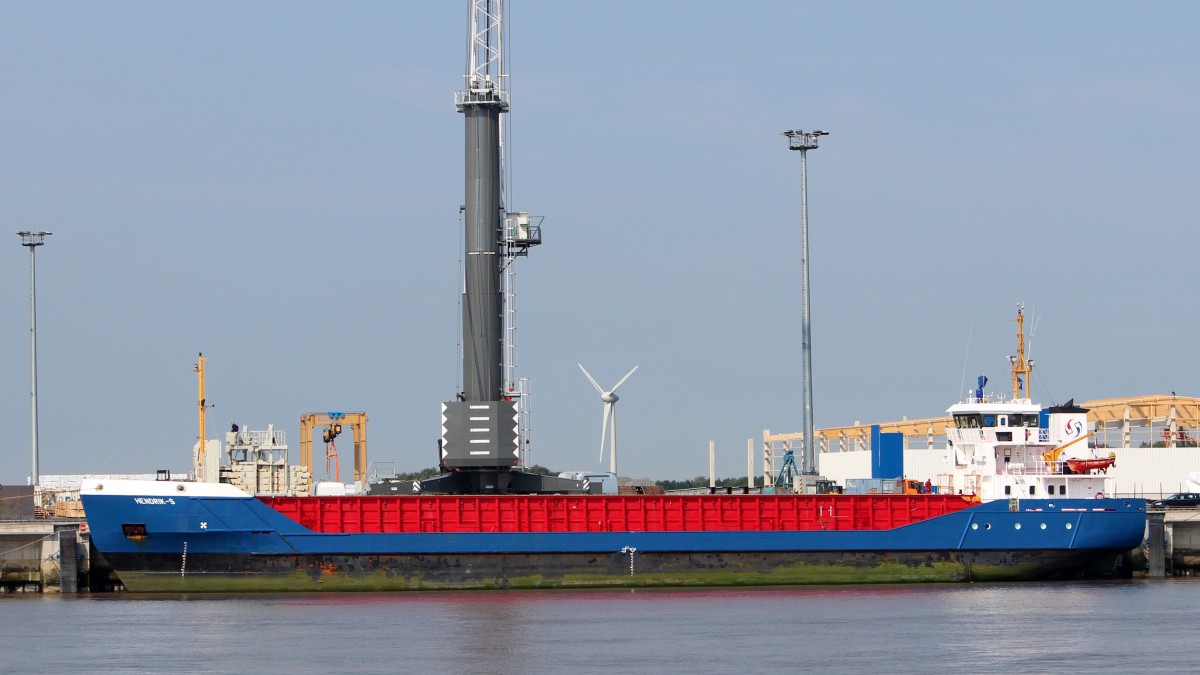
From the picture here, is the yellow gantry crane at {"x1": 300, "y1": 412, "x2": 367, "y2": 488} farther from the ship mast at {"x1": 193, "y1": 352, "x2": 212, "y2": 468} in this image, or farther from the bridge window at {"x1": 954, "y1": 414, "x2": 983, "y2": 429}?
the bridge window at {"x1": 954, "y1": 414, "x2": 983, "y2": 429}

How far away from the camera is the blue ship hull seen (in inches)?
2130

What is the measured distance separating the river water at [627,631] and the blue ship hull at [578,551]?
975mm

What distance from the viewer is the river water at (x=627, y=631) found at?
3794 centimetres

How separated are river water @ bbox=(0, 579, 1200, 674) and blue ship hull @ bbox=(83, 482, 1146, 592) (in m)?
0.97

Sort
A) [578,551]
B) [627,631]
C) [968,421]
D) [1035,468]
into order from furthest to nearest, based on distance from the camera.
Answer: [968,421] < [1035,468] < [578,551] < [627,631]

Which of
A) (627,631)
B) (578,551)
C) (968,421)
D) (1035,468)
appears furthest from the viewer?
(968,421)

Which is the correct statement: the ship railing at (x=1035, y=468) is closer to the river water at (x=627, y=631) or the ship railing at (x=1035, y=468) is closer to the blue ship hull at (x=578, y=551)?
the blue ship hull at (x=578, y=551)

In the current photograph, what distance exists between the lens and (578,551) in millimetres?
55000

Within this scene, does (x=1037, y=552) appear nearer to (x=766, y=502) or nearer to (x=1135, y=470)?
(x=766, y=502)

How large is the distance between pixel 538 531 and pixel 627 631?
1213 centimetres

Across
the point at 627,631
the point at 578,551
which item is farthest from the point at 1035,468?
the point at 627,631

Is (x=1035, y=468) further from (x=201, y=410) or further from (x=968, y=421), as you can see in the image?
(x=201, y=410)

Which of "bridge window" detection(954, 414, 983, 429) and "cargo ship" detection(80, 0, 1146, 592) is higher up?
"bridge window" detection(954, 414, 983, 429)

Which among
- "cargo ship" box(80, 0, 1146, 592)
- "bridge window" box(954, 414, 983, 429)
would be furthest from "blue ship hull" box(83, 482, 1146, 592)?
"bridge window" box(954, 414, 983, 429)
